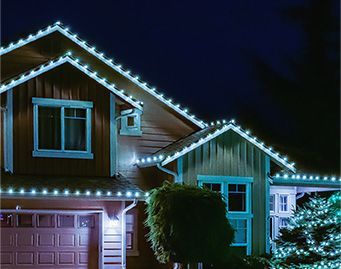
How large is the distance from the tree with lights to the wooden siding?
2.48 ft

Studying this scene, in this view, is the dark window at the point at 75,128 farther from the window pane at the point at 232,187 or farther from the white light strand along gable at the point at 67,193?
the window pane at the point at 232,187

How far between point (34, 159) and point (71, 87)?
2.27 metres

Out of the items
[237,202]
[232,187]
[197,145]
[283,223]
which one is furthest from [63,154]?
[283,223]

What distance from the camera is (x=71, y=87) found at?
1861cm

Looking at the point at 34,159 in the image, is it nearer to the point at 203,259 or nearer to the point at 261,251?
the point at 203,259

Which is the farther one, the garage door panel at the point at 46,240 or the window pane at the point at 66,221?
the window pane at the point at 66,221

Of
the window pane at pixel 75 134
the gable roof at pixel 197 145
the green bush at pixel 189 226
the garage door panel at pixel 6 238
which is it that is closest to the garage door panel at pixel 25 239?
the garage door panel at pixel 6 238

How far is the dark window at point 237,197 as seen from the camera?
1967 centimetres

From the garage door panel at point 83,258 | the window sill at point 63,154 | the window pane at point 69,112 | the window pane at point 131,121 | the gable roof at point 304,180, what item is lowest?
the garage door panel at point 83,258

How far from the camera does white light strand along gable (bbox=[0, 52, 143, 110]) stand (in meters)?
17.7

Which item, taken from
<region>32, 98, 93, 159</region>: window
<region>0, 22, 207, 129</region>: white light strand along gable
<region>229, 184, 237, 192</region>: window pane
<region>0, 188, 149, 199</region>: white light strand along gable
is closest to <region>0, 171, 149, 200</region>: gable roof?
<region>0, 188, 149, 199</region>: white light strand along gable

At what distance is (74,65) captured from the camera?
18516 millimetres

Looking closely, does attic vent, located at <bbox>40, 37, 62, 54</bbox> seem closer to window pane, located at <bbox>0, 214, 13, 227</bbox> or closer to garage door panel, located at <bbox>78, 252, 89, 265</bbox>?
window pane, located at <bbox>0, 214, 13, 227</bbox>

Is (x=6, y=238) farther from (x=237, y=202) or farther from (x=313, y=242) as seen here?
(x=313, y=242)
